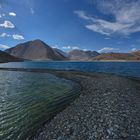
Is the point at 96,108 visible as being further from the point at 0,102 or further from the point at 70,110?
the point at 0,102

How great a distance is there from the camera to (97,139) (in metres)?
11.0

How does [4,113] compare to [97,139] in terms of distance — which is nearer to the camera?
[97,139]

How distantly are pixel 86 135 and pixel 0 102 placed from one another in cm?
1410

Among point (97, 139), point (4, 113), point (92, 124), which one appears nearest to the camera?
point (97, 139)

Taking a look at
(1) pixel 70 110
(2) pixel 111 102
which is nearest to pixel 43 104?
(1) pixel 70 110

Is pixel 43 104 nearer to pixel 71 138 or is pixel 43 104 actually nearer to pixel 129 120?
pixel 71 138

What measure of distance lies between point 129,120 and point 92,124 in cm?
362

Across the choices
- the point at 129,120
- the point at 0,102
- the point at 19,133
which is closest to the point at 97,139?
the point at 129,120

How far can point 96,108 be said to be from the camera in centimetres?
1775

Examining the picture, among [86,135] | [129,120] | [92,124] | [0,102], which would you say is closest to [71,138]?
[86,135]

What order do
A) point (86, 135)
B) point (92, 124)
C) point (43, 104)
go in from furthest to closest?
1. point (43, 104)
2. point (92, 124)
3. point (86, 135)

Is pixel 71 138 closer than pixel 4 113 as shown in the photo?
Yes

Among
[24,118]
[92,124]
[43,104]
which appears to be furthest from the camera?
[43,104]

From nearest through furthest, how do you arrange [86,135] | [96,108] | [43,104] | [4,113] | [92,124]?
[86,135]
[92,124]
[4,113]
[96,108]
[43,104]
